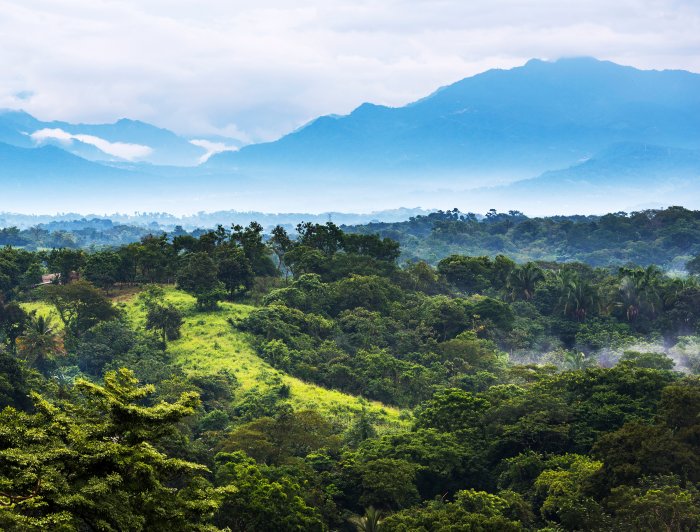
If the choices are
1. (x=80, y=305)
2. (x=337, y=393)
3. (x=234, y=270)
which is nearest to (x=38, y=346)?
(x=80, y=305)

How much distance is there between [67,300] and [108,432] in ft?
Result: 130

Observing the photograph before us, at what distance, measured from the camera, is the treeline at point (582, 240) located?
123250mm

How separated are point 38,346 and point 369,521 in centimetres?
2866

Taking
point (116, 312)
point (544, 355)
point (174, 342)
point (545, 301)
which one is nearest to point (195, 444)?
point (174, 342)

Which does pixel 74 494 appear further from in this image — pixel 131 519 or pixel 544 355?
pixel 544 355

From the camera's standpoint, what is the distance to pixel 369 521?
82.1ft

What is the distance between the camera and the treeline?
12325 centimetres

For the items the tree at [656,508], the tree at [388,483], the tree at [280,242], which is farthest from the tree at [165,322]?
the tree at [656,508]

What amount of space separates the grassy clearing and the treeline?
263ft

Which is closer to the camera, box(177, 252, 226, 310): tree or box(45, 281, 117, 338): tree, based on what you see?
box(45, 281, 117, 338): tree

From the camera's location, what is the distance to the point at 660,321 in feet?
197

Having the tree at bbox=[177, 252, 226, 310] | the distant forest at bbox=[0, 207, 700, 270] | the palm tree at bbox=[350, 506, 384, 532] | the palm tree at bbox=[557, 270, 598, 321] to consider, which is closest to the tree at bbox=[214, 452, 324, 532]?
the palm tree at bbox=[350, 506, 384, 532]

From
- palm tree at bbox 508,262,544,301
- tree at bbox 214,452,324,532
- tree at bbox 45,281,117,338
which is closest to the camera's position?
tree at bbox 214,452,324,532

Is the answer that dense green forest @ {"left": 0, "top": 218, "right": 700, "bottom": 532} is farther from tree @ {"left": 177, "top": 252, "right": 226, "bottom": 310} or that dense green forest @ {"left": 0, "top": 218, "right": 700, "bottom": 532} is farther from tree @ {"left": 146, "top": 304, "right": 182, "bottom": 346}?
tree @ {"left": 177, "top": 252, "right": 226, "bottom": 310}
